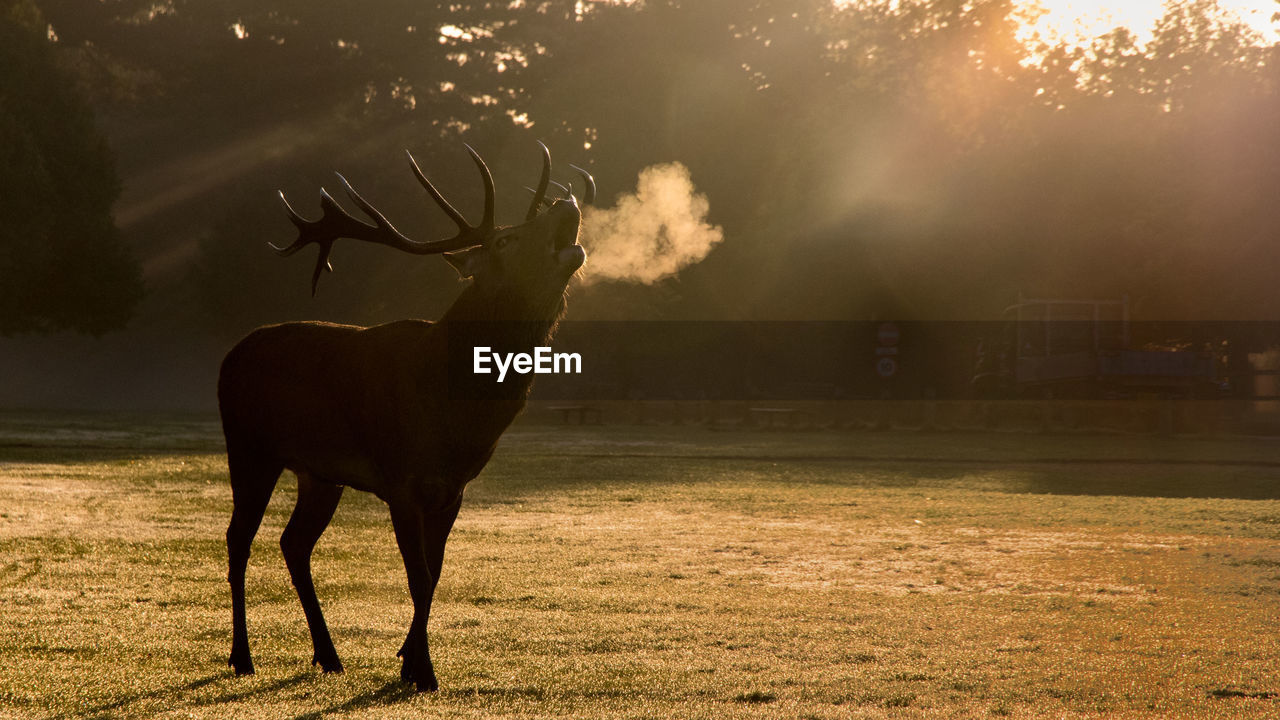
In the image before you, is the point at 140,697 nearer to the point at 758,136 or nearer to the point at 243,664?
the point at 243,664

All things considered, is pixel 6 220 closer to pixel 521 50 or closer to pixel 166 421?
pixel 166 421

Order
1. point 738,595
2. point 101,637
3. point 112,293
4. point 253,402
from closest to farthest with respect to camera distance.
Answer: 1. point 253,402
2. point 101,637
3. point 738,595
4. point 112,293

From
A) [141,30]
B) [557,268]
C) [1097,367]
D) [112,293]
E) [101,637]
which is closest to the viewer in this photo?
[557,268]

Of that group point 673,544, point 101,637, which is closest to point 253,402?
point 101,637

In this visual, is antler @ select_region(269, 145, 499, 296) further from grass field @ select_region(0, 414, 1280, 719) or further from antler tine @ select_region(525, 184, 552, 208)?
grass field @ select_region(0, 414, 1280, 719)

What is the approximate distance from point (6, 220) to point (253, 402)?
39.5 meters

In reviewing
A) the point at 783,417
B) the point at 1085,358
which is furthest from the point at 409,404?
the point at 1085,358

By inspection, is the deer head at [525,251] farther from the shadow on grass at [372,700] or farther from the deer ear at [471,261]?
the shadow on grass at [372,700]

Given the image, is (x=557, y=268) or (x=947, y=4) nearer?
(x=557, y=268)

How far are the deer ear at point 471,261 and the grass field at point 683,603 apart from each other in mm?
2528

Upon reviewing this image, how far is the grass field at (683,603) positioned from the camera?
6426 millimetres

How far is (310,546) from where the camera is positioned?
707cm

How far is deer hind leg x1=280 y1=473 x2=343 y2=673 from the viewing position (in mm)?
6863

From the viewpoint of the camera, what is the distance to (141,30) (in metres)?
50.8
